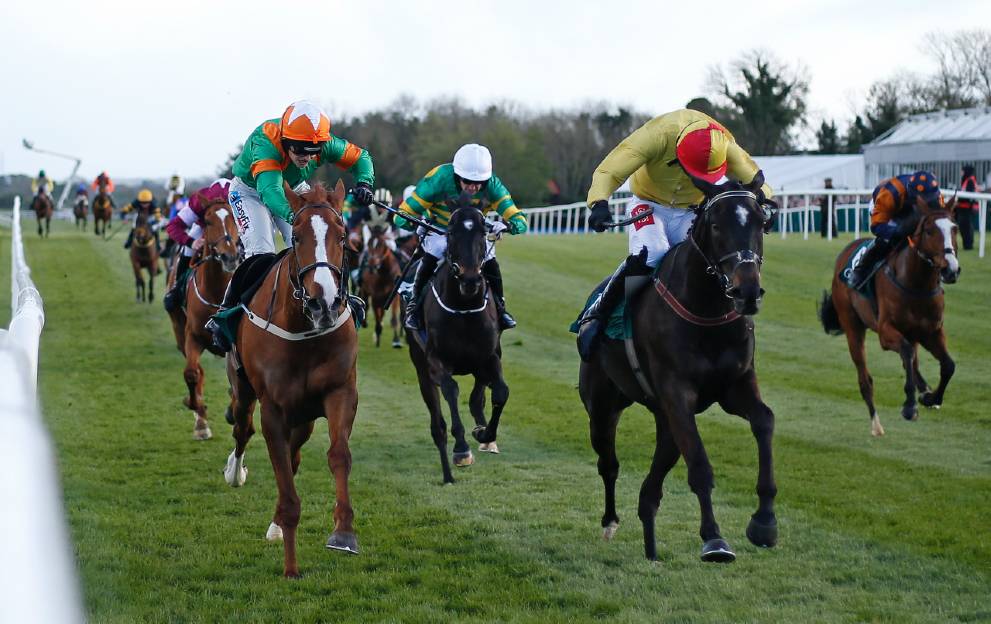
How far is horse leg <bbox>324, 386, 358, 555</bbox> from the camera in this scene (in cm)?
457

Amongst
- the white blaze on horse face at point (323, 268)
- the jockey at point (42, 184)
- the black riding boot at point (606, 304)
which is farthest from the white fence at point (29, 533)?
the jockey at point (42, 184)

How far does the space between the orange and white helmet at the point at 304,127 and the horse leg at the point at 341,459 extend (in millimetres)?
1501

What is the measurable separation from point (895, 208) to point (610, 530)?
5.39m

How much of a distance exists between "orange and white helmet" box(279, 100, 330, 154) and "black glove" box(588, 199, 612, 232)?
64.5 inches

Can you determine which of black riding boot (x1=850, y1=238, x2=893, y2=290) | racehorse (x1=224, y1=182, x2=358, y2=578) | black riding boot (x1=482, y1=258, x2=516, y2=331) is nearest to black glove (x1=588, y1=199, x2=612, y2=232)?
racehorse (x1=224, y1=182, x2=358, y2=578)

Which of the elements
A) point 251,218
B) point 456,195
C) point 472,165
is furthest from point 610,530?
point 456,195

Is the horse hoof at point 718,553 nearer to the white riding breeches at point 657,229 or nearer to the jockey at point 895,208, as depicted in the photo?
the white riding breeches at point 657,229

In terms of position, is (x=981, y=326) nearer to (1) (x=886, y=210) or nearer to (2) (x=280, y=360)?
(1) (x=886, y=210)

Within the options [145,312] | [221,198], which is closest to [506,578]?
[221,198]

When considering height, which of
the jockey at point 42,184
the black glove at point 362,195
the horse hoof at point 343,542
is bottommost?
the horse hoof at point 343,542

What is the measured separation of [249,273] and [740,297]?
2853 millimetres

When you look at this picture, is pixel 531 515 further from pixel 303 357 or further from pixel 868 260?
pixel 868 260

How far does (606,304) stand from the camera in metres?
5.44

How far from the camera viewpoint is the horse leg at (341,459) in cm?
457
